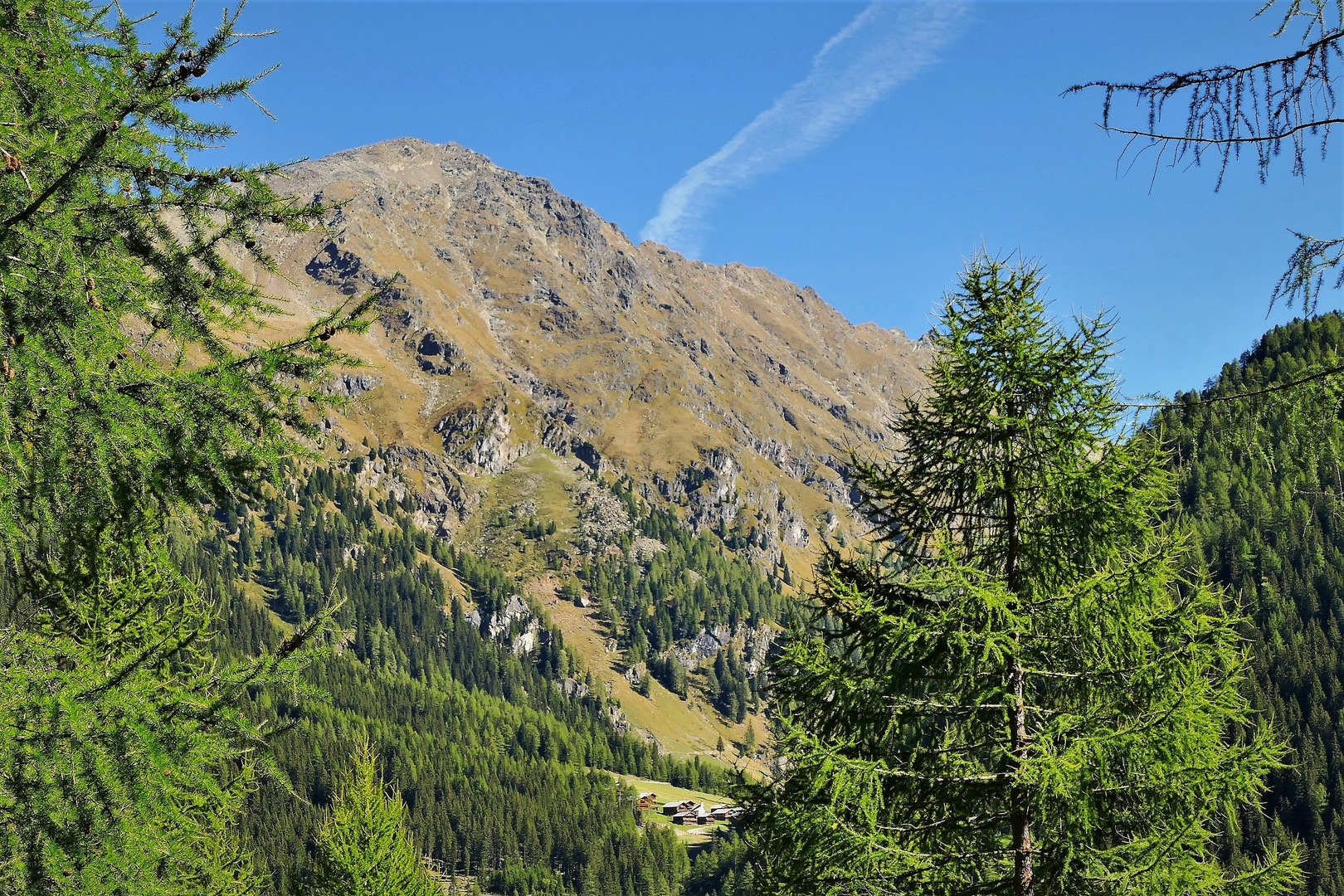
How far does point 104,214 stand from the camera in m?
5.04

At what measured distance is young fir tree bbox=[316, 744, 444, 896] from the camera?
19.8 metres

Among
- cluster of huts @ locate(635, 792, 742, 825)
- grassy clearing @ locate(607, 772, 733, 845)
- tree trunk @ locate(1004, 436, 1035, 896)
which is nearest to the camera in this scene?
tree trunk @ locate(1004, 436, 1035, 896)

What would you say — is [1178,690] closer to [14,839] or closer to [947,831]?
[947,831]

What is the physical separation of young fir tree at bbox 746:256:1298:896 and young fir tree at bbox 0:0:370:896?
16.6ft

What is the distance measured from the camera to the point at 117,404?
15.4 ft

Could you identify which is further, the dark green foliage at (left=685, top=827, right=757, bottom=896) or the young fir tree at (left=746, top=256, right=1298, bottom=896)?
the dark green foliage at (left=685, top=827, right=757, bottom=896)

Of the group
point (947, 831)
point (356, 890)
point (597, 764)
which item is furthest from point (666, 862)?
point (947, 831)

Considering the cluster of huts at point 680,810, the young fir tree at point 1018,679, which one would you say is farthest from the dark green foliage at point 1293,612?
the cluster of huts at point 680,810

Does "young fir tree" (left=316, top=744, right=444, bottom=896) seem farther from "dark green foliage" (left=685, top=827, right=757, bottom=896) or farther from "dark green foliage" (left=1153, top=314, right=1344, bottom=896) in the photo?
"dark green foliage" (left=685, top=827, right=757, bottom=896)

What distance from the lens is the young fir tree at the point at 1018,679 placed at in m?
7.24

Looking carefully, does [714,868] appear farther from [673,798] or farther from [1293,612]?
[1293,612]

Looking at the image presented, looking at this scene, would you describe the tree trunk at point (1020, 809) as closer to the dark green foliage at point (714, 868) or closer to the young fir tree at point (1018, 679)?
the young fir tree at point (1018, 679)

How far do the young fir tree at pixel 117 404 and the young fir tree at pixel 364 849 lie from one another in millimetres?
16730

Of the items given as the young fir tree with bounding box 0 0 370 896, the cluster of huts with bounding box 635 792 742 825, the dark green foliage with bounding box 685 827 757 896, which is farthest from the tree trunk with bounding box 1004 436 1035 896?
the cluster of huts with bounding box 635 792 742 825
